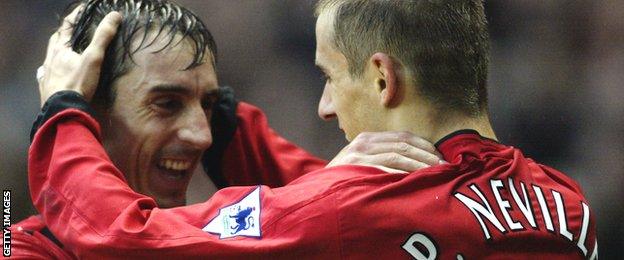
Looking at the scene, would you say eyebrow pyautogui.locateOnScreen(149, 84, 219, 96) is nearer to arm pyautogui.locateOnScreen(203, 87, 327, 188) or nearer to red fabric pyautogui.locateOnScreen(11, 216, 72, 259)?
arm pyautogui.locateOnScreen(203, 87, 327, 188)

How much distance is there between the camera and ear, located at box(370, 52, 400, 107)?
7.37 feet

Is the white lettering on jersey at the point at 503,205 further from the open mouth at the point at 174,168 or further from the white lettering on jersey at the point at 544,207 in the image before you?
the open mouth at the point at 174,168

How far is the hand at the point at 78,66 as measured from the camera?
254cm

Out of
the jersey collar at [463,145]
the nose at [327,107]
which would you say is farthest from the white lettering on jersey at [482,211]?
the nose at [327,107]

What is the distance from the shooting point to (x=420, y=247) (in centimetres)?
212

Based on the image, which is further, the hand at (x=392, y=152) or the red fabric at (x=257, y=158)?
the red fabric at (x=257, y=158)

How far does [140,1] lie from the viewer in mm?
2848

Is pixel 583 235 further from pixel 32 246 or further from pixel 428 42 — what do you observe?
pixel 32 246

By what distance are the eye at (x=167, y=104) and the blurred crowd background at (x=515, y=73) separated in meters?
1.98

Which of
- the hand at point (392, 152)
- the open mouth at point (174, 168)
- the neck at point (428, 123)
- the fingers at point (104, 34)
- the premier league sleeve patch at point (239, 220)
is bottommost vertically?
the premier league sleeve patch at point (239, 220)

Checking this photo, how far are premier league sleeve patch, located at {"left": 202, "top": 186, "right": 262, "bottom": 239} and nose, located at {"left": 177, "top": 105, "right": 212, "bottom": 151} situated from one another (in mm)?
592

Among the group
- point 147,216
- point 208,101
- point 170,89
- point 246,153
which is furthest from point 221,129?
point 147,216

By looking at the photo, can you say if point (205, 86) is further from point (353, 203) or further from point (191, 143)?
point (353, 203)

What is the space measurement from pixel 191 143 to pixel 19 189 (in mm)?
1528
